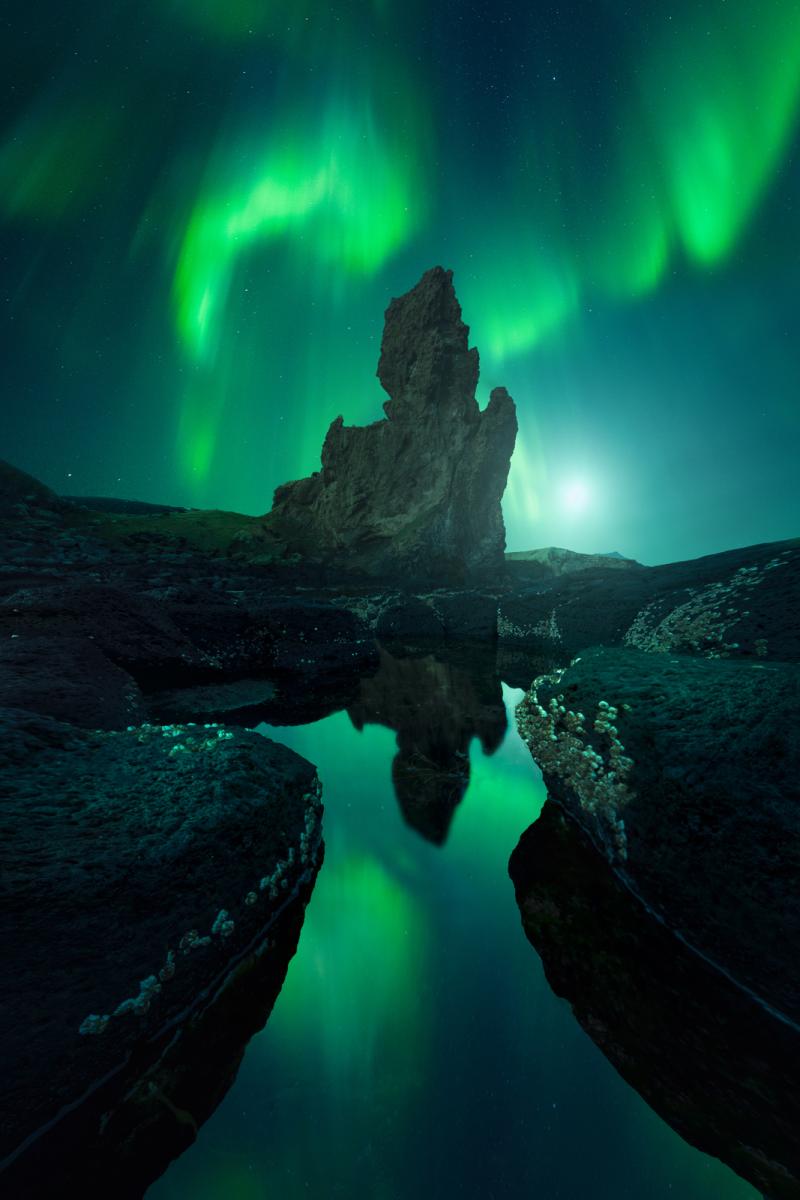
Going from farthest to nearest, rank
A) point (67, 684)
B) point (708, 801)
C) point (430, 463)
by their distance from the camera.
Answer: point (430, 463) → point (67, 684) → point (708, 801)

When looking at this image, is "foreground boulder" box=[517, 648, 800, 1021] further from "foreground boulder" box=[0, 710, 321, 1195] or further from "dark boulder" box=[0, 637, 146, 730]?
"dark boulder" box=[0, 637, 146, 730]

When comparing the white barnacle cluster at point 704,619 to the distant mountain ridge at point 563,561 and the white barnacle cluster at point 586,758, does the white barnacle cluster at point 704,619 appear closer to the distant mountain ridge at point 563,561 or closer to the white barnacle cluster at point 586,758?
the white barnacle cluster at point 586,758

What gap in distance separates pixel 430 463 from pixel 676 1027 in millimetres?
67003

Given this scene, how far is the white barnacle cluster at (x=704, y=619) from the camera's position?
8929 mm

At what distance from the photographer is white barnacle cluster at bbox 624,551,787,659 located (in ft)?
29.3

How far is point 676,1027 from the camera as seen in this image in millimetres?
2762

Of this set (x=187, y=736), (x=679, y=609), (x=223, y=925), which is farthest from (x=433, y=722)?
(x=679, y=609)

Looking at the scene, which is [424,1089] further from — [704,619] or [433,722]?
[704,619]

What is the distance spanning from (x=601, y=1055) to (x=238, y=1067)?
7.31 feet

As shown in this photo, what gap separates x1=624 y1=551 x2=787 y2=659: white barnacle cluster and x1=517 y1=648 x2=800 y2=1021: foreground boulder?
14.5ft

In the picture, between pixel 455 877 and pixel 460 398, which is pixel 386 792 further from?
pixel 460 398

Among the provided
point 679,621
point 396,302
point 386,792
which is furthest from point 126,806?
point 396,302

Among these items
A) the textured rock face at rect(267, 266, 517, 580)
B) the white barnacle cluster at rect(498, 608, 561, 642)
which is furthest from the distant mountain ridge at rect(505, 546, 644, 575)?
the white barnacle cluster at rect(498, 608, 561, 642)

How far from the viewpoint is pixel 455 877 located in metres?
4.54
